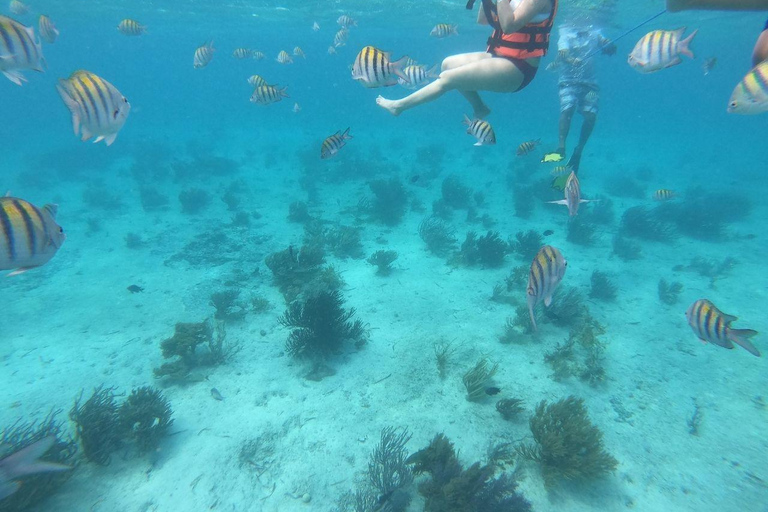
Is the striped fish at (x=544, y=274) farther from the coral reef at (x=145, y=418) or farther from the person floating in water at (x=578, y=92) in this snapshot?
the person floating in water at (x=578, y=92)

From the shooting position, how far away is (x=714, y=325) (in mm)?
3977

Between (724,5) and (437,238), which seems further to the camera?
(437,238)

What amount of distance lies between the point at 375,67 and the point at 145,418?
6106 mm

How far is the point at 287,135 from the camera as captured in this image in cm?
3619

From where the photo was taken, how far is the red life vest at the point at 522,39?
412 centimetres

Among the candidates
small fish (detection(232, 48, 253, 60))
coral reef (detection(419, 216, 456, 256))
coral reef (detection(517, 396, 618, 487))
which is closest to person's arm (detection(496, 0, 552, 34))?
coral reef (detection(517, 396, 618, 487))

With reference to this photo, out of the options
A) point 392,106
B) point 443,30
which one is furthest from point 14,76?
point 443,30

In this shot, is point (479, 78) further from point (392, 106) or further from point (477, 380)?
point (477, 380)

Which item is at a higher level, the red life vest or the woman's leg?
the red life vest

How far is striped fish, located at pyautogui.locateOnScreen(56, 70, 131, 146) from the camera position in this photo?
134 inches

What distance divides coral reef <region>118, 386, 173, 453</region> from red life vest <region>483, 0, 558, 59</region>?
22.9ft

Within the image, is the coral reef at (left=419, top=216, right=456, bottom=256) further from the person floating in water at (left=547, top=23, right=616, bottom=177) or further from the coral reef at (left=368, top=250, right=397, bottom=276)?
the person floating in water at (left=547, top=23, right=616, bottom=177)

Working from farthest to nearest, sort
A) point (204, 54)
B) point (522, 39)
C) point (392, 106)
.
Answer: point (204, 54) < point (392, 106) < point (522, 39)

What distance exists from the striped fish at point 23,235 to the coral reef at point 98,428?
279cm
